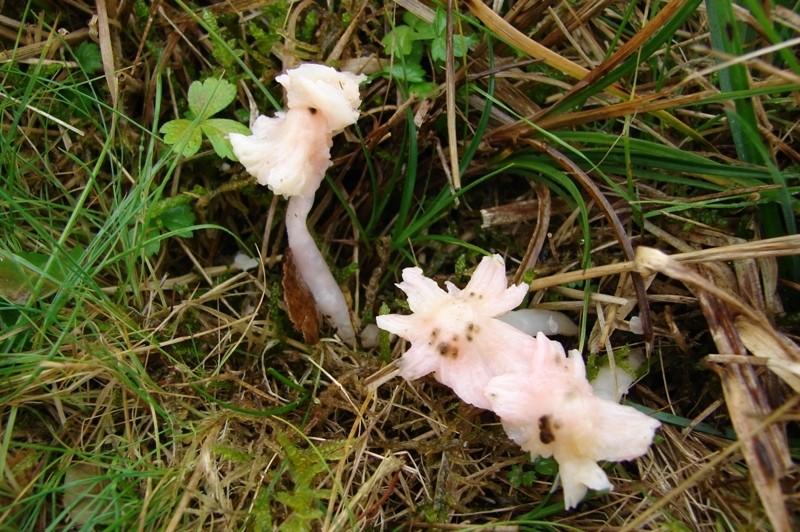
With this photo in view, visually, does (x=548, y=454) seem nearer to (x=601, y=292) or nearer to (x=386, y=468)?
(x=386, y=468)

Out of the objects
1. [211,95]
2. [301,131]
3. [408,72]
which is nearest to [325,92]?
[301,131]

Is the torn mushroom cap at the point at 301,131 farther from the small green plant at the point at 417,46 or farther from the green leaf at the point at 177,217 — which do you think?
the green leaf at the point at 177,217

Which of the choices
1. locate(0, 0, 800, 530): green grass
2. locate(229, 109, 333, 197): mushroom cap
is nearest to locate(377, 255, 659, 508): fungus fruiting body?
locate(0, 0, 800, 530): green grass

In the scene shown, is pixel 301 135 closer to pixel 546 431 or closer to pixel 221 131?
pixel 221 131

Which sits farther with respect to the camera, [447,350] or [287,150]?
[287,150]

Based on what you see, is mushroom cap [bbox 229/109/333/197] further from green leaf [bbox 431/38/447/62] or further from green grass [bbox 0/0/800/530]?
green leaf [bbox 431/38/447/62]
